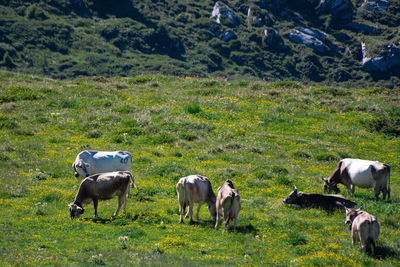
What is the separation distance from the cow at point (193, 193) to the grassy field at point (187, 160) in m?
0.78

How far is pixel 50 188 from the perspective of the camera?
17.4 m

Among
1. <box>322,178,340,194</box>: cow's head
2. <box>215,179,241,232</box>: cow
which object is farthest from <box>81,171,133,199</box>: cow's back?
<box>322,178,340,194</box>: cow's head

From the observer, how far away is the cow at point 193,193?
14.7 metres

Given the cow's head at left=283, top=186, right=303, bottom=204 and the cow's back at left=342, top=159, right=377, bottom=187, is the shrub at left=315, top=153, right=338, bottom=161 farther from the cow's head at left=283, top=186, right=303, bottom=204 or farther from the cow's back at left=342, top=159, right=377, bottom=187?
the cow's head at left=283, top=186, right=303, bottom=204

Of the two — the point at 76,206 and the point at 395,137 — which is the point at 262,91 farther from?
the point at 76,206

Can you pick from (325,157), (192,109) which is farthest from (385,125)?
(192,109)

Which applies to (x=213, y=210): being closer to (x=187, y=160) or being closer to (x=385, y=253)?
(x=385, y=253)

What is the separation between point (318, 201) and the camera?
658 inches

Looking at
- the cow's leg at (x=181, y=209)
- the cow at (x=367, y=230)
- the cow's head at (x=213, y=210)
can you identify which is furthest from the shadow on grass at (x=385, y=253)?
the cow's leg at (x=181, y=209)

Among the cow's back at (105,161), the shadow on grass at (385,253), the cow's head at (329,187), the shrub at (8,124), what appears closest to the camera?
the shadow on grass at (385,253)

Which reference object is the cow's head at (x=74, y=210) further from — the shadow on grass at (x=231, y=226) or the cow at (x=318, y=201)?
the cow at (x=318, y=201)

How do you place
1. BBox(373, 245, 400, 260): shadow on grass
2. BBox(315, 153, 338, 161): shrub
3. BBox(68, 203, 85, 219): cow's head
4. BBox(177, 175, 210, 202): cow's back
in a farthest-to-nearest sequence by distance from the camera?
BBox(315, 153, 338, 161): shrub < BBox(177, 175, 210, 202): cow's back < BBox(68, 203, 85, 219): cow's head < BBox(373, 245, 400, 260): shadow on grass

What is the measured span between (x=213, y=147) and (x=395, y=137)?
14915 mm

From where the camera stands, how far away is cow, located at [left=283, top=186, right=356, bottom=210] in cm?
1633
